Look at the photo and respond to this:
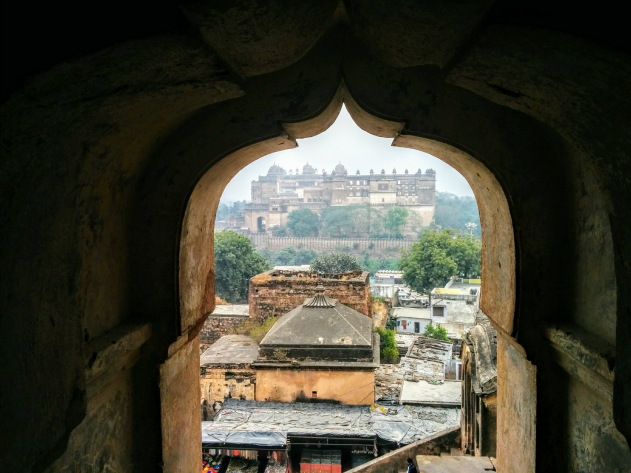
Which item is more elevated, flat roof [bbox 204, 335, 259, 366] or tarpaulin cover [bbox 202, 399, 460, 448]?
flat roof [bbox 204, 335, 259, 366]

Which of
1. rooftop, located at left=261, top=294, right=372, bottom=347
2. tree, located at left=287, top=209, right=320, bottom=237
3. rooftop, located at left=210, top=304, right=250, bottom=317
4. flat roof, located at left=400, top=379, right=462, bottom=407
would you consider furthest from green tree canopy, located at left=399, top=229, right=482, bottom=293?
tree, located at left=287, top=209, right=320, bottom=237

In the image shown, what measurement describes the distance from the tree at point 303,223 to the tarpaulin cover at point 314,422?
A: 62565 millimetres

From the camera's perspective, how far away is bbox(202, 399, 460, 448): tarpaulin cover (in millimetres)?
8320

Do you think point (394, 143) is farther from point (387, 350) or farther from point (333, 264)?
point (333, 264)

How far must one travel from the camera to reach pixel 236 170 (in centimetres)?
259

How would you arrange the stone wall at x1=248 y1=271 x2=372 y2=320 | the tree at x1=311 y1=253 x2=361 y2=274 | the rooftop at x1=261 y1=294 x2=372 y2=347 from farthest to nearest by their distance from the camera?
the tree at x1=311 y1=253 x2=361 y2=274 → the stone wall at x1=248 y1=271 x2=372 y2=320 → the rooftop at x1=261 y1=294 x2=372 y2=347

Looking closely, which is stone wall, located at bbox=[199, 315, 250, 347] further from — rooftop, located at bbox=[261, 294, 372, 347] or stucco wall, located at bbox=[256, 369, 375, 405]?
stucco wall, located at bbox=[256, 369, 375, 405]

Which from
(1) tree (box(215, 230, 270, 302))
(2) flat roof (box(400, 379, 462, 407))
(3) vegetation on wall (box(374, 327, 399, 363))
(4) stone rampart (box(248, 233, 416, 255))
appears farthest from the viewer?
(4) stone rampart (box(248, 233, 416, 255))

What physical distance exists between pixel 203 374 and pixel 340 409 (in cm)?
340

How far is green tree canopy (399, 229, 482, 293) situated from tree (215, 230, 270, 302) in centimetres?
1187

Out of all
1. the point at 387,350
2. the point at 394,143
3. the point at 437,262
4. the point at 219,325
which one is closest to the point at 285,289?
the point at 219,325

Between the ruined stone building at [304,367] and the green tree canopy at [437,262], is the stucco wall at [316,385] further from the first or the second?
the green tree canopy at [437,262]

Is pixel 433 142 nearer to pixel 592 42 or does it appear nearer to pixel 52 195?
pixel 592 42

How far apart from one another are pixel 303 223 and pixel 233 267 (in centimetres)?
4513
